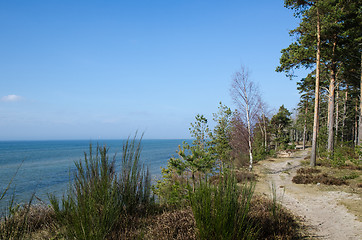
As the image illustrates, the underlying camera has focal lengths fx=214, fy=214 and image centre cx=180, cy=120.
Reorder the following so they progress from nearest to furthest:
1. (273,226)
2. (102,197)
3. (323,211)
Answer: (102,197), (273,226), (323,211)

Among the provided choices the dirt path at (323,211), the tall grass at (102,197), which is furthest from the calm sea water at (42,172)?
the dirt path at (323,211)

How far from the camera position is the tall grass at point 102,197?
2.77m

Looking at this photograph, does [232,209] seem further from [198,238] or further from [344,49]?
[344,49]

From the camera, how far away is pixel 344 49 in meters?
13.5

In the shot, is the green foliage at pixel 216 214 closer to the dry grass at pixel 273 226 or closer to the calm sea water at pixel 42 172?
the dry grass at pixel 273 226

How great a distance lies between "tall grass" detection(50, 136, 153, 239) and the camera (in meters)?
2.77

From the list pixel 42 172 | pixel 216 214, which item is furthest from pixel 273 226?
pixel 42 172

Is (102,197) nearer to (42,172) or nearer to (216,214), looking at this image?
(216,214)

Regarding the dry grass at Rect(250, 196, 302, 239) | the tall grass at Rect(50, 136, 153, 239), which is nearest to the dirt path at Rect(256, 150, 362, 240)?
the dry grass at Rect(250, 196, 302, 239)

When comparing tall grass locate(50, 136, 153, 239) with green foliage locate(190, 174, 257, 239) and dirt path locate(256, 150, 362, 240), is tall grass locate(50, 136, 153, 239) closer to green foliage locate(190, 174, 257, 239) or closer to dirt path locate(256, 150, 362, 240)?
green foliage locate(190, 174, 257, 239)

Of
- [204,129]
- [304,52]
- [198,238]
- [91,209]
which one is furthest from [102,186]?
[304,52]

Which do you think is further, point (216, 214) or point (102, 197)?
point (102, 197)

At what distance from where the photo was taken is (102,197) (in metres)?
3.29

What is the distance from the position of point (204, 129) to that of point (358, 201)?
6.52 meters
